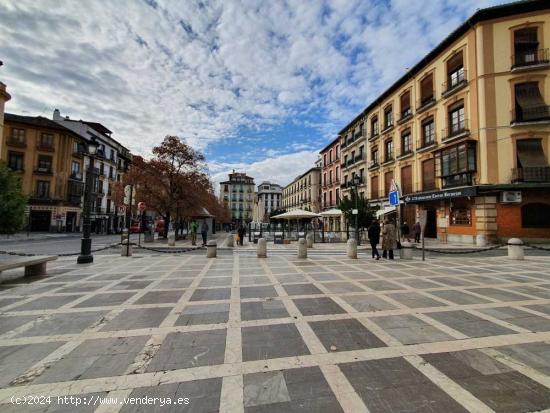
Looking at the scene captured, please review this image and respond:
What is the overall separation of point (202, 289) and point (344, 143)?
35.3m

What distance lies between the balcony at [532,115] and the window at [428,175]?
219 inches

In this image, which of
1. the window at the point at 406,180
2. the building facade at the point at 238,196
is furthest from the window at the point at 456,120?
the building facade at the point at 238,196

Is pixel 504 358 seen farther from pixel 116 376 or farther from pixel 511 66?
pixel 511 66

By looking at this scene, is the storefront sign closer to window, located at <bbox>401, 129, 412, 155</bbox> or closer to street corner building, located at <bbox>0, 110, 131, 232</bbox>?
window, located at <bbox>401, 129, 412, 155</bbox>

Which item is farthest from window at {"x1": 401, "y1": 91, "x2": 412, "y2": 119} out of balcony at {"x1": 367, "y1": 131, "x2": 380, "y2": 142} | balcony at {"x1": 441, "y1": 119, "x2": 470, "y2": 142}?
balcony at {"x1": 441, "y1": 119, "x2": 470, "y2": 142}

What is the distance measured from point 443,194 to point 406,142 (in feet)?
27.0

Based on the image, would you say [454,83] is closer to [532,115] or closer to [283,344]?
[532,115]

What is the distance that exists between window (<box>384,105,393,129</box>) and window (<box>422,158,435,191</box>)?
22.5 feet

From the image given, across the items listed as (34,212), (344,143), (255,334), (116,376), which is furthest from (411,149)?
(34,212)

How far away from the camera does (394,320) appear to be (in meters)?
4.52

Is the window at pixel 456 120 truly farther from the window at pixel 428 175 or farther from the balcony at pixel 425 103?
the window at pixel 428 175

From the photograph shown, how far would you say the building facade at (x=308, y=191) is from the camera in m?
51.7

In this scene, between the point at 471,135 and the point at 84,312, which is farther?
the point at 471,135

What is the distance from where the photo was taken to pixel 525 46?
1712 centimetres
